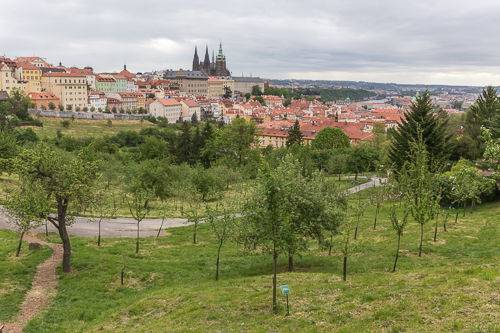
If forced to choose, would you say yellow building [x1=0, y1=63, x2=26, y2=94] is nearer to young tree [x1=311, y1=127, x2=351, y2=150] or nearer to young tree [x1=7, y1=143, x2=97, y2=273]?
young tree [x1=311, y1=127, x2=351, y2=150]

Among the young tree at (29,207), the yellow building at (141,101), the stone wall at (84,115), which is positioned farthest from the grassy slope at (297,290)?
the yellow building at (141,101)

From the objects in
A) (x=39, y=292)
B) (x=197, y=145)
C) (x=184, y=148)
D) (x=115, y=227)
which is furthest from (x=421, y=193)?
(x=184, y=148)

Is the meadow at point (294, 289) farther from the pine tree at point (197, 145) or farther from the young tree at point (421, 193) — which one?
the pine tree at point (197, 145)

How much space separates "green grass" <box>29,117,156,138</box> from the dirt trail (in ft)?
253

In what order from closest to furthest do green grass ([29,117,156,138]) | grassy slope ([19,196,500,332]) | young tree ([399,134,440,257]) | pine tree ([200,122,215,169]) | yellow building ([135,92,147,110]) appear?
grassy slope ([19,196,500,332])
young tree ([399,134,440,257])
pine tree ([200,122,215,169])
green grass ([29,117,156,138])
yellow building ([135,92,147,110])

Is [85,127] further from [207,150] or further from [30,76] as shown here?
[207,150]

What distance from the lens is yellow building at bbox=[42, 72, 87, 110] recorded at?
4685 inches

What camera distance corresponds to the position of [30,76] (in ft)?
393

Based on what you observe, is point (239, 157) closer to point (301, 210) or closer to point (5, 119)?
point (301, 210)

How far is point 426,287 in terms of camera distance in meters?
11.3

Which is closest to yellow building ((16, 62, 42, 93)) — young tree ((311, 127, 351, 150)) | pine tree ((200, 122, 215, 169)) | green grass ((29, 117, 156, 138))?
green grass ((29, 117, 156, 138))

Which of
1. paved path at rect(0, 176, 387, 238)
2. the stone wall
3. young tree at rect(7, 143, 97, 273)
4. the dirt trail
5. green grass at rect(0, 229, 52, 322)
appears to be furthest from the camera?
the stone wall

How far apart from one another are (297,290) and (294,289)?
171mm

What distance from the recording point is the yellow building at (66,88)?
4685 inches
